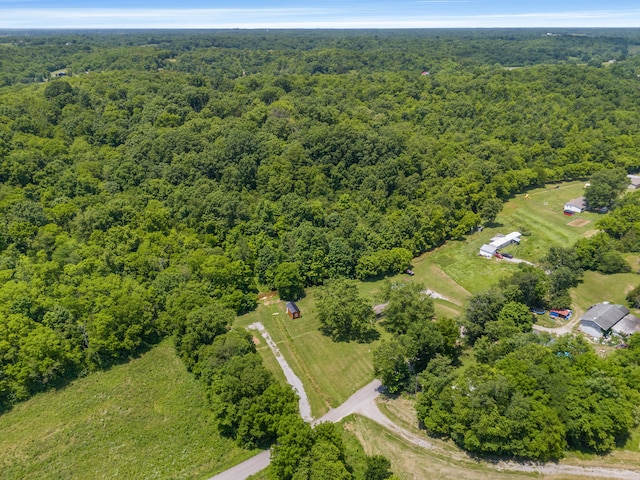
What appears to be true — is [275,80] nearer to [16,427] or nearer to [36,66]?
[36,66]

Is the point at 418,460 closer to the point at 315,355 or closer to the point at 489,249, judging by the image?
the point at 315,355

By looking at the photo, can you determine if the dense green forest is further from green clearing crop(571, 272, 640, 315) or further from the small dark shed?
green clearing crop(571, 272, 640, 315)

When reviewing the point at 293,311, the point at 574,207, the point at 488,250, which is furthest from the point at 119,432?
the point at 574,207

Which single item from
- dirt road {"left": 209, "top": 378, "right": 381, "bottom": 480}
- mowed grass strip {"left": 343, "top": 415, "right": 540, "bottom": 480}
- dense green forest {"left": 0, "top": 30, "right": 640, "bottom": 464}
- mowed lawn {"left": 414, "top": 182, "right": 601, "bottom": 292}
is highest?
dense green forest {"left": 0, "top": 30, "right": 640, "bottom": 464}

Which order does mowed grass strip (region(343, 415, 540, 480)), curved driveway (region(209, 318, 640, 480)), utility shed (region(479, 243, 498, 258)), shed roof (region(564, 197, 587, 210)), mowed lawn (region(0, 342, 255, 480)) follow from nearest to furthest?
curved driveway (region(209, 318, 640, 480)) < mowed grass strip (region(343, 415, 540, 480)) < mowed lawn (region(0, 342, 255, 480)) < utility shed (region(479, 243, 498, 258)) < shed roof (region(564, 197, 587, 210))

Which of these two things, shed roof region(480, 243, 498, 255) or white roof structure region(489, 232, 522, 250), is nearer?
shed roof region(480, 243, 498, 255)

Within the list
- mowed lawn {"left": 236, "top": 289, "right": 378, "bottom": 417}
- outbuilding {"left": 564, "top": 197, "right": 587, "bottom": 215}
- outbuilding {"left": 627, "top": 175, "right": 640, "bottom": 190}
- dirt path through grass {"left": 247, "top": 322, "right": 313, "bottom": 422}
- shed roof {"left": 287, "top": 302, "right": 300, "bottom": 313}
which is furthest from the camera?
outbuilding {"left": 627, "top": 175, "right": 640, "bottom": 190}

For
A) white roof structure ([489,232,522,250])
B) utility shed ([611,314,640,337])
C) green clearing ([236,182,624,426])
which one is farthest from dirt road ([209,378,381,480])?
white roof structure ([489,232,522,250])
